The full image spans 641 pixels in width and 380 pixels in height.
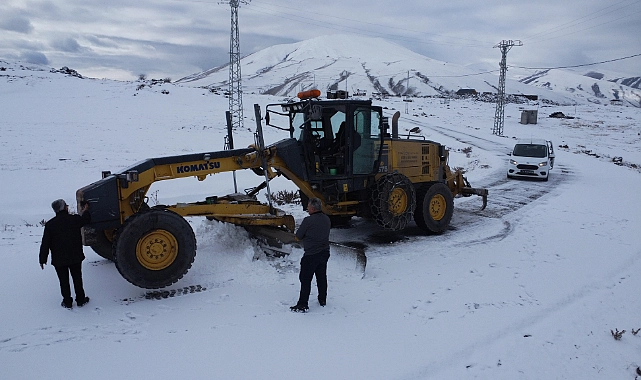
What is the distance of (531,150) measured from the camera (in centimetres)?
1845

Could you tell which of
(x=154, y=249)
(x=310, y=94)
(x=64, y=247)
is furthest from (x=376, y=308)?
(x=64, y=247)

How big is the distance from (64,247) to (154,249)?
100 centimetres

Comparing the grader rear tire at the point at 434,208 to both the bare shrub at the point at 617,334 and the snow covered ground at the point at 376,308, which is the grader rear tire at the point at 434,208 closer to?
the snow covered ground at the point at 376,308

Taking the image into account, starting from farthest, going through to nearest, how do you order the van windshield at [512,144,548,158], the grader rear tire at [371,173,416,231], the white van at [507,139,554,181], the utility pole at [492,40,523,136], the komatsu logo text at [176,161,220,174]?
the utility pole at [492,40,523,136]
the van windshield at [512,144,548,158]
the white van at [507,139,554,181]
the grader rear tire at [371,173,416,231]
the komatsu logo text at [176,161,220,174]

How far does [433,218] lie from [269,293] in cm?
453

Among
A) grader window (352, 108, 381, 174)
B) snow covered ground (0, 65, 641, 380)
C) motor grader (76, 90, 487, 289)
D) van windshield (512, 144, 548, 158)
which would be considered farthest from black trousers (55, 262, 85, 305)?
van windshield (512, 144, 548, 158)

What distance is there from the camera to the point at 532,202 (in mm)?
12500

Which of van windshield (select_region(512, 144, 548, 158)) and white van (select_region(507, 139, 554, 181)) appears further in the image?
van windshield (select_region(512, 144, 548, 158))

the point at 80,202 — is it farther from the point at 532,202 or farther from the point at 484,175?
the point at 484,175

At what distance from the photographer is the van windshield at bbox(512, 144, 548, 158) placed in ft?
59.2

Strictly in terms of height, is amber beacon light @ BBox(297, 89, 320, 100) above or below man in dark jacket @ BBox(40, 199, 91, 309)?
above

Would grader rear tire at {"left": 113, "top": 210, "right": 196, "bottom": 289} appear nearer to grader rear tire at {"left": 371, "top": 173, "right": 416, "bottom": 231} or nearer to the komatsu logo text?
the komatsu logo text

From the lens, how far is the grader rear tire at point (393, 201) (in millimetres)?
8383

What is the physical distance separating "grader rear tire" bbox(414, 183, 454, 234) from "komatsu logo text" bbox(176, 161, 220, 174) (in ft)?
14.2
